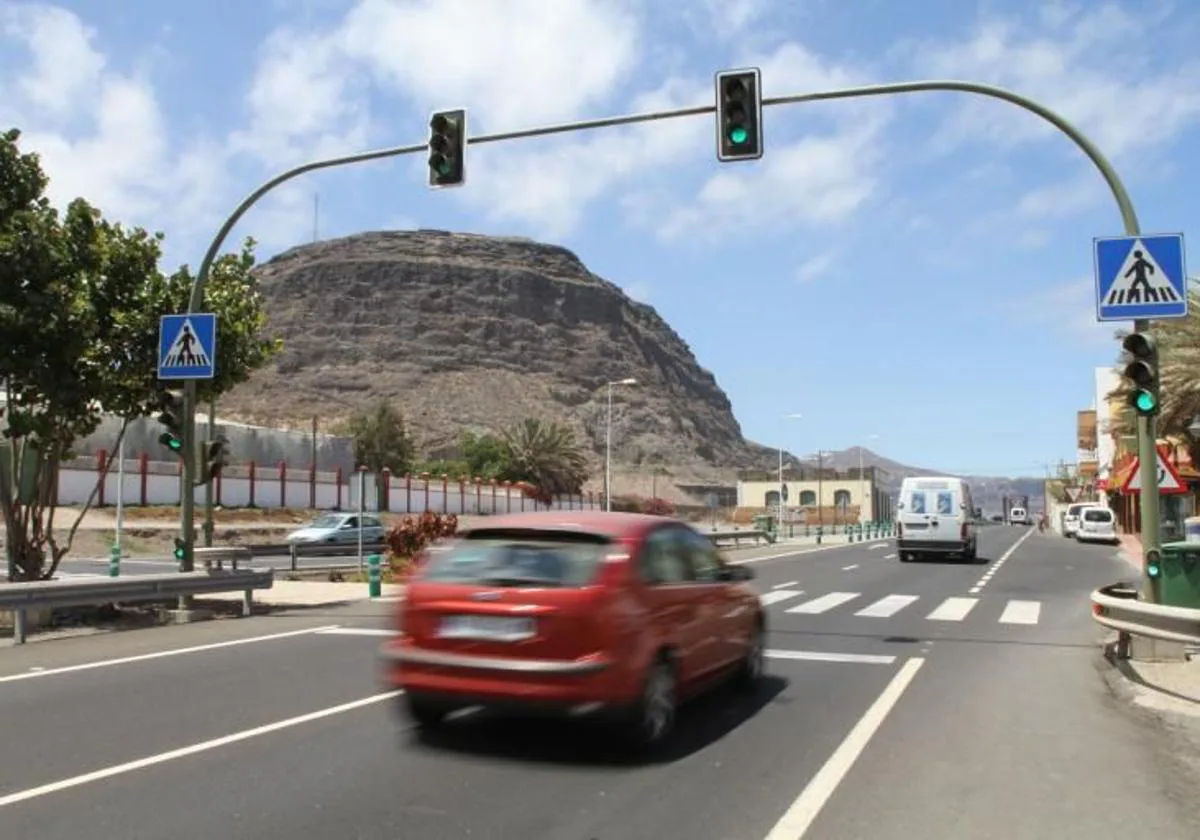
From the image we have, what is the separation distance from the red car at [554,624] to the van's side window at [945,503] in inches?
1060

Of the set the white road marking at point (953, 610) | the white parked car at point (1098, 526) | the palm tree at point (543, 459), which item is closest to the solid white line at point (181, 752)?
the white road marking at point (953, 610)

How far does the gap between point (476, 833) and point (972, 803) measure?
286 cm

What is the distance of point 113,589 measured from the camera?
14.4m

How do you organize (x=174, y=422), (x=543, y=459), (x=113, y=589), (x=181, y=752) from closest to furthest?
(x=181, y=752) → (x=113, y=589) → (x=174, y=422) → (x=543, y=459)

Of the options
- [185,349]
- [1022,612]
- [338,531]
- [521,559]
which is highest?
[185,349]

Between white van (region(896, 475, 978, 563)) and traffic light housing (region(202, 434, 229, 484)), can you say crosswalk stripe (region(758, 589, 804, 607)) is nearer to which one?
traffic light housing (region(202, 434, 229, 484))

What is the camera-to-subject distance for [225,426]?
70062mm

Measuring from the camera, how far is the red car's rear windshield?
7.19 metres

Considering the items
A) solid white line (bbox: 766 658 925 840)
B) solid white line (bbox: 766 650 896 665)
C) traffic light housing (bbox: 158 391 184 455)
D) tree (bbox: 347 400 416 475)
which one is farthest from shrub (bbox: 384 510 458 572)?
tree (bbox: 347 400 416 475)

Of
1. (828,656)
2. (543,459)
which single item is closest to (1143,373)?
(828,656)

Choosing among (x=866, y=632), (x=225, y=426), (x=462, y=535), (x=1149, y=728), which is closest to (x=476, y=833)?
(x=462, y=535)

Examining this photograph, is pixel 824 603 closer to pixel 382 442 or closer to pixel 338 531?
pixel 338 531

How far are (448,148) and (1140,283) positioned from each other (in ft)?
28.2

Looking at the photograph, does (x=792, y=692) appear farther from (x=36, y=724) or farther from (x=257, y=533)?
(x=257, y=533)
